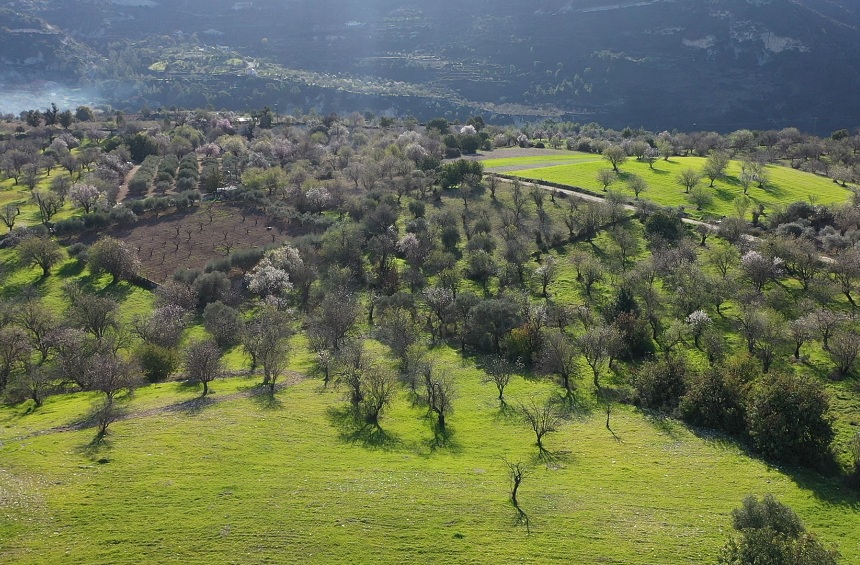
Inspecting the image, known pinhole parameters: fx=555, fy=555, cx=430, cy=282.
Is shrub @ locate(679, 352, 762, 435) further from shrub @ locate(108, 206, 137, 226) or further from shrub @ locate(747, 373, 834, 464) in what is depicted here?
shrub @ locate(108, 206, 137, 226)

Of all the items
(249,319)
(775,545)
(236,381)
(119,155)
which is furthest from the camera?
(119,155)

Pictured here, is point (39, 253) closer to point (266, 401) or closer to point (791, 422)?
point (266, 401)

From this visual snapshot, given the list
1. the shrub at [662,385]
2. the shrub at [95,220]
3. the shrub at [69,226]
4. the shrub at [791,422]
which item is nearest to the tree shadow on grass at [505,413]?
the shrub at [662,385]

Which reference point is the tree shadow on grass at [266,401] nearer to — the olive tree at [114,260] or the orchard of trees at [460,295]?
the orchard of trees at [460,295]

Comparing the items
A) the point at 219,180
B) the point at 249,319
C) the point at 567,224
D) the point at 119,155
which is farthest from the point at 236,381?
the point at 119,155

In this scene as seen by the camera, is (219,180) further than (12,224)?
Yes

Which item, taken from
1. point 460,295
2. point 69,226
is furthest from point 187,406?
point 69,226

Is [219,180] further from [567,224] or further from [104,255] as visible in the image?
[567,224]
